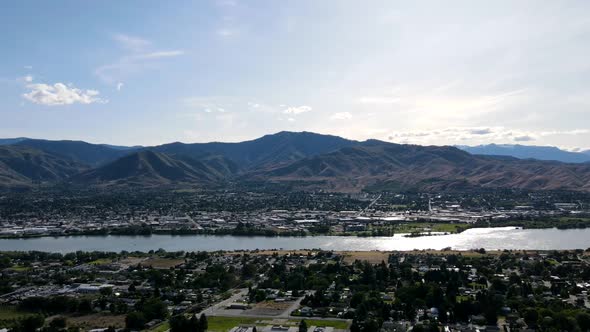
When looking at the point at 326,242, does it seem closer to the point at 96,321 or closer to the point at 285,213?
the point at 285,213

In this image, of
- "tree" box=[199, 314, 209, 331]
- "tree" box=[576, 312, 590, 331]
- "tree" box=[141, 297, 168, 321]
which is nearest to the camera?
"tree" box=[576, 312, 590, 331]

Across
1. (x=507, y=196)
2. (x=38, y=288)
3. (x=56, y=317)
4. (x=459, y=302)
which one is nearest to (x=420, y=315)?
(x=459, y=302)

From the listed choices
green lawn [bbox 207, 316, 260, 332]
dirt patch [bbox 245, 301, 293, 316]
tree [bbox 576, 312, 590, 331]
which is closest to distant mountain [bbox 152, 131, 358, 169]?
dirt patch [bbox 245, 301, 293, 316]

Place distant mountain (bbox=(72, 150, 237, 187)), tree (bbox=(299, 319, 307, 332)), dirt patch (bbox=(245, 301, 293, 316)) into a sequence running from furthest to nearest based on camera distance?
distant mountain (bbox=(72, 150, 237, 187)), dirt patch (bbox=(245, 301, 293, 316)), tree (bbox=(299, 319, 307, 332))

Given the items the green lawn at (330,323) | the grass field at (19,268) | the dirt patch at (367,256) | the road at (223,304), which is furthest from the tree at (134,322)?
the grass field at (19,268)

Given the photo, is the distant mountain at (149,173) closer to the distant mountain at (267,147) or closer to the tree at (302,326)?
the distant mountain at (267,147)

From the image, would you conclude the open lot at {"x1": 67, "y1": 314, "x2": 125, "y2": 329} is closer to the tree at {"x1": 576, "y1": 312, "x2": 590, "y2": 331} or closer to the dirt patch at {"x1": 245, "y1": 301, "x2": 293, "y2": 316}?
the dirt patch at {"x1": 245, "y1": 301, "x2": 293, "y2": 316}

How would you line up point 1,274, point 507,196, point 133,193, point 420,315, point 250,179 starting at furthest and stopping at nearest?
point 250,179 < point 133,193 < point 507,196 < point 1,274 < point 420,315

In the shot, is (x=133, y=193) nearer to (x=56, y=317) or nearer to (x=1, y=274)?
(x=1, y=274)
